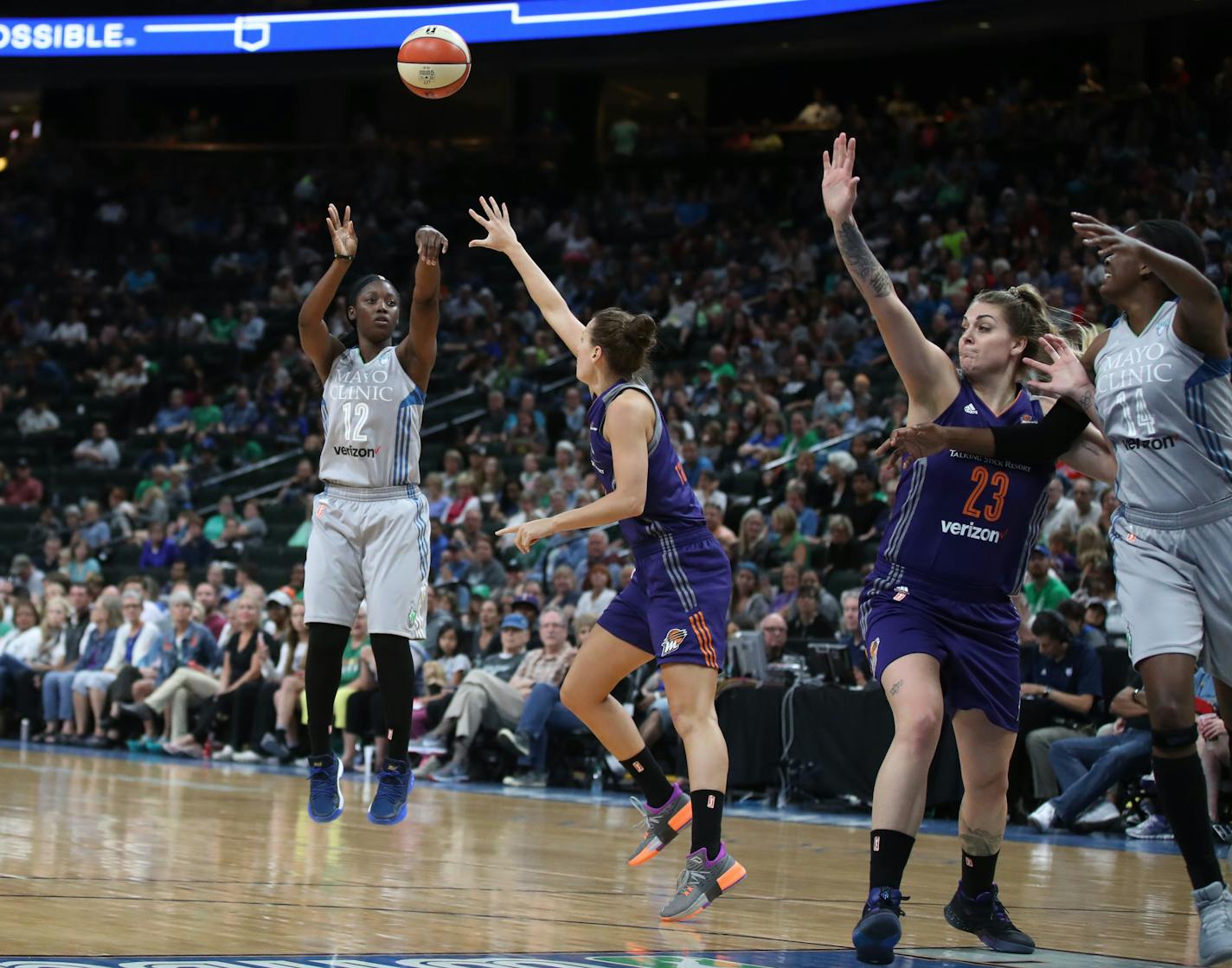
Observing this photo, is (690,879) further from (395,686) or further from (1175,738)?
(395,686)

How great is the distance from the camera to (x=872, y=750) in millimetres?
10609

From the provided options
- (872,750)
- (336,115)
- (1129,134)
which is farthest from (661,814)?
(336,115)

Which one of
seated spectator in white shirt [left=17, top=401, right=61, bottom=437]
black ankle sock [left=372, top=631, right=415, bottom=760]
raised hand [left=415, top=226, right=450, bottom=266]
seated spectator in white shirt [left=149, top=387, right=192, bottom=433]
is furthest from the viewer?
seated spectator in white shirt [left=17, top=401, right=61, bottom=437]

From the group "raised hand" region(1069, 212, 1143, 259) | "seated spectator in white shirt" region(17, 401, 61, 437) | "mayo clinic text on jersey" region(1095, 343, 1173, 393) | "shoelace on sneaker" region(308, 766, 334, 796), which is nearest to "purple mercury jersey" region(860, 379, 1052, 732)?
Result: "mayo clinic text on jersey" region(1095, 343, 1173, 393)

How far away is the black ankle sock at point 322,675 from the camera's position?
6.51 m

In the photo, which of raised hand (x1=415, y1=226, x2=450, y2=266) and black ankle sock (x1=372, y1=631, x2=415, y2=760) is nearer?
raised hand (x1=415, y1=226, x2=450, y2=266)

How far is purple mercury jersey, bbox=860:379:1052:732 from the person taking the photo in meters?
4.80

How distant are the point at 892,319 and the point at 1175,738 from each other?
1.47 meters

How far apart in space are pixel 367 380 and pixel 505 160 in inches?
816

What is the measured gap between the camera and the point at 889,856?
4.55m

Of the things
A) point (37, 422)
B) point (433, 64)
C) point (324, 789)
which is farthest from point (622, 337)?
point (37, 422)

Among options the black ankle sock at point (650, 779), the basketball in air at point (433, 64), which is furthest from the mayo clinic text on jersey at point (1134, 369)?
the basketball in air at point (433, 64)

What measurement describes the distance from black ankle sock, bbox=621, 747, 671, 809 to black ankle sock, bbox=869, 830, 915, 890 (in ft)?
5.50

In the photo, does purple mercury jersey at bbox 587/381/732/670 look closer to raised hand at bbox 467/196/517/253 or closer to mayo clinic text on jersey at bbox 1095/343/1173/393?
raised hand at bbox 467/196/517/253
